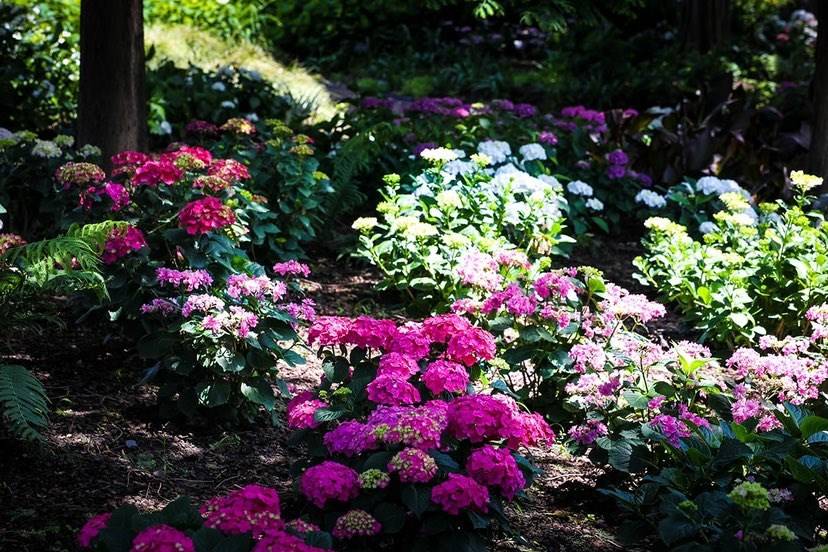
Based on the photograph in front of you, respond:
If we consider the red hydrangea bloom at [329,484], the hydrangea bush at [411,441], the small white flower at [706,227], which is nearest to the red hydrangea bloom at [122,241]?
the hydrangea bush at [411,441]

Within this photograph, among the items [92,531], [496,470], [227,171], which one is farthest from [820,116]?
[92,531]

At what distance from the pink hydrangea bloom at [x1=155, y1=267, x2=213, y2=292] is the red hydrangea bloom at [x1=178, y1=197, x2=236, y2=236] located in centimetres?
19

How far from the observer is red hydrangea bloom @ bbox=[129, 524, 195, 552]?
2178 millimetres

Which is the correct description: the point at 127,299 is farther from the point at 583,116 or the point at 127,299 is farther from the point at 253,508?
the point at 583,116

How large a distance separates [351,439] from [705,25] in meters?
10.9

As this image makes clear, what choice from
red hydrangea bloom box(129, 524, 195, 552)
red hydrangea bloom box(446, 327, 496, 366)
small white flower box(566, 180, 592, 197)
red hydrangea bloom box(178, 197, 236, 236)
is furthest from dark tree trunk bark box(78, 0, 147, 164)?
red hydrangea bloom box(129, 524, 195, 552)

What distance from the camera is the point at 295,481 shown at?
3.27 meters

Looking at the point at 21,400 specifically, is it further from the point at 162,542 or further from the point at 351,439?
the point at 162,542

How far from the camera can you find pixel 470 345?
3404 millimetres

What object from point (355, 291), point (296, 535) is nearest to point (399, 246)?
point (355, 291)

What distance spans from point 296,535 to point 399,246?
308 centimetres

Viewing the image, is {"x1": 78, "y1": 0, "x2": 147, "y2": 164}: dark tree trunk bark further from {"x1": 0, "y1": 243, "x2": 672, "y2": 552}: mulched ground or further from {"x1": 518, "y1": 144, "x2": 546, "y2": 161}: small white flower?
{"x1": 518, "y1": 144, "x2": 546, "y2": 161}: small white flower

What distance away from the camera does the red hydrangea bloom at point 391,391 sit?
10.0ft

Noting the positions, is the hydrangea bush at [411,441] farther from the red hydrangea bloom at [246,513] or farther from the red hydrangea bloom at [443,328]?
the red hydrangea bloom at [246,513]
